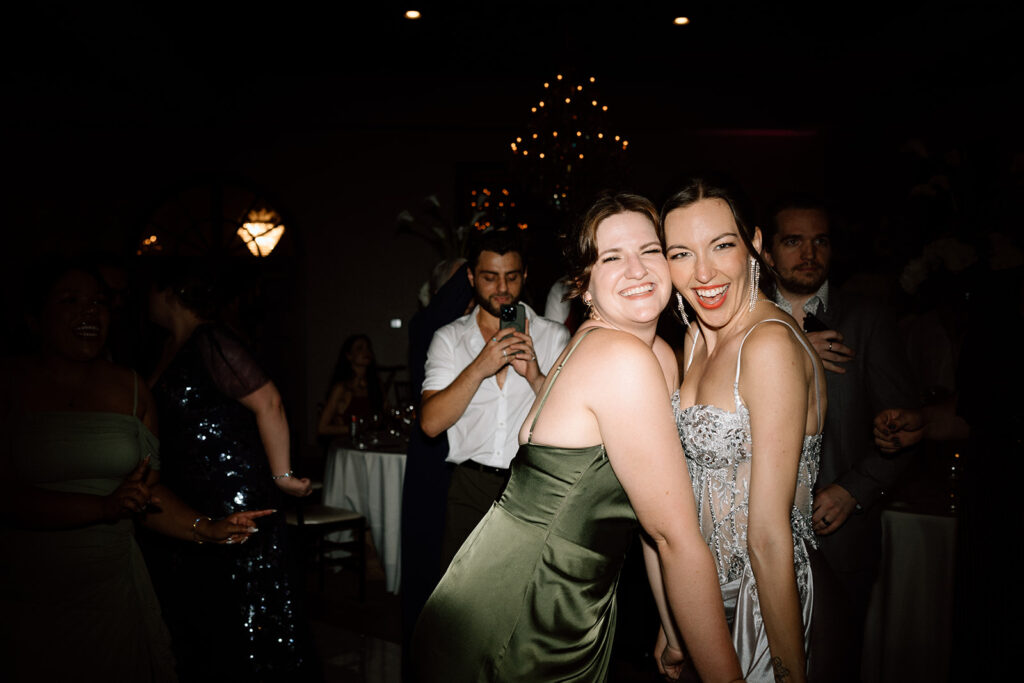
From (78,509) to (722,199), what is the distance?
190cm

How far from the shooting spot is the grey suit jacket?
2.24 metres

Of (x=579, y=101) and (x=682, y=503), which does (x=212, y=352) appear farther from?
(x=579, y=101)

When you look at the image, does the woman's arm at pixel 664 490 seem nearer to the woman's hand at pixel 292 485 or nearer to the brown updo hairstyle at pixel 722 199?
the brown updo hairstyle at pixel 722 199

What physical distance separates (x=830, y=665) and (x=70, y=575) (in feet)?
6.55

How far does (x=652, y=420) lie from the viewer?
1.32 meters

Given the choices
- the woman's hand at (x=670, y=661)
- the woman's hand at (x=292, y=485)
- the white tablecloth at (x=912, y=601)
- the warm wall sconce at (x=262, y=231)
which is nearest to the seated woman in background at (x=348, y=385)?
the woman's hand at (x=292, y=485)

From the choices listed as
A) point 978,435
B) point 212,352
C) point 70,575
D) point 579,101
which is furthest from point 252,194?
point 978,435

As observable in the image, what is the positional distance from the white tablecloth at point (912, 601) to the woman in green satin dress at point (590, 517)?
1.43m

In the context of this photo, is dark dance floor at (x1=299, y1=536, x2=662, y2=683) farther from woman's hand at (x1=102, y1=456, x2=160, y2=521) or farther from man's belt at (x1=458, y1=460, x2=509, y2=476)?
woman's hand at (x1=102, y1=456, x2=160, y2=521)

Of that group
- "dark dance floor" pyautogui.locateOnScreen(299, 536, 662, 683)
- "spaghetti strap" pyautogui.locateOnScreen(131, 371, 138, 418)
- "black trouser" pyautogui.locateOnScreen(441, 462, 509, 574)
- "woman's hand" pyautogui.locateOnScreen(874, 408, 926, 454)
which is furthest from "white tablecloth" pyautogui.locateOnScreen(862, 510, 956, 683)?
"spaghetti strap" pyautogui.locateOnScreen(131, 371, 138, 418)

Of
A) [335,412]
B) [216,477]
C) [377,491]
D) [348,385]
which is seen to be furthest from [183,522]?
[348,385]

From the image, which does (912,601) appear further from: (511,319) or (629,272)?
(629,272)

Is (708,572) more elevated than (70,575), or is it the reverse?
(708,572)

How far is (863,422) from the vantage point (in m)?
2.37
